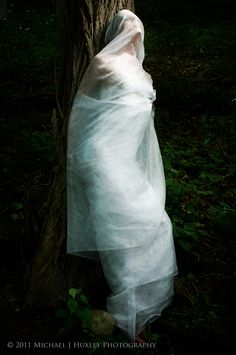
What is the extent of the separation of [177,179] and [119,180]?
2086 mm

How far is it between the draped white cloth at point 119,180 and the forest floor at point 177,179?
1.06 feet

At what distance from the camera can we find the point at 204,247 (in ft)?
11.7

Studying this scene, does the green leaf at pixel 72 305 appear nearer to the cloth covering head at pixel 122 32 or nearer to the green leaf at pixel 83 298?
the green leaf at pixel 83 298

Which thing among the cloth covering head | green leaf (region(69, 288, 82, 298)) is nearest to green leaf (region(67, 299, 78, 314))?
green leaf (region(69, 288, 82, 298))

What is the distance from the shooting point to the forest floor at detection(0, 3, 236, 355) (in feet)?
9.17

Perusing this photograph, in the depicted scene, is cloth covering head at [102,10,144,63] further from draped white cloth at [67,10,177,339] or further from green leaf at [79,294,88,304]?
green leaf at [79,294,88,304]

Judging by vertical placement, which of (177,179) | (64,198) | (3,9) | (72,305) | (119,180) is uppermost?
(3,9)

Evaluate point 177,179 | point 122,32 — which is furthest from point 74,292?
point 177,179

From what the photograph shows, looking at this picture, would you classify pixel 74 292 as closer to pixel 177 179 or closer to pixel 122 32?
pixel 122 32

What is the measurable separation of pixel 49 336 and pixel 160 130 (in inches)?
142

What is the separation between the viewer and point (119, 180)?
2.65 metres

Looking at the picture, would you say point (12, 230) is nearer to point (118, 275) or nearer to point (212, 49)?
point (118, 275)

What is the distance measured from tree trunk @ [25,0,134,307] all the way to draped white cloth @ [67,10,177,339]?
109mm

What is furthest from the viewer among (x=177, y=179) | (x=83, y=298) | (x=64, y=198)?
(x=177, y=179)
